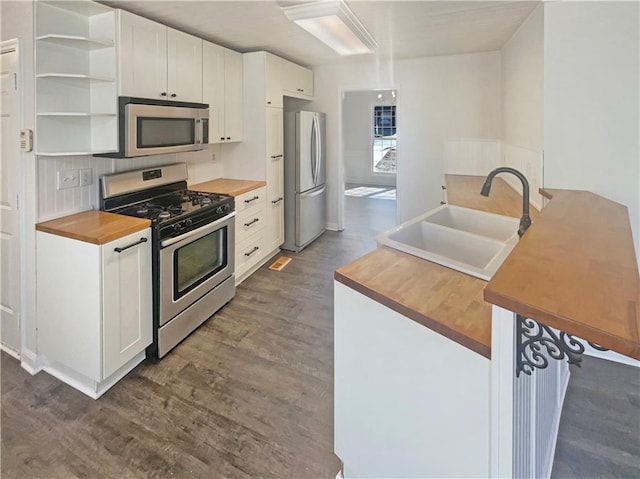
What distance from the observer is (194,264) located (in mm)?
2902

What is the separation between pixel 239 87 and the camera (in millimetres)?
4098

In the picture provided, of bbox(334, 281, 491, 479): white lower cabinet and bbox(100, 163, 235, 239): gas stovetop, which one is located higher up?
bbox(100, 163, 235, 239): gas stovetop

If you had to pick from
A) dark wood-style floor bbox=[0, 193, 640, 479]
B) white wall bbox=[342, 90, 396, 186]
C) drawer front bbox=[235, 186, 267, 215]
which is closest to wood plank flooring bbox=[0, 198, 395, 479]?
dark wood-style floor bbox=[0, 193, 640, 479]

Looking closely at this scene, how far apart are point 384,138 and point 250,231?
7140 mm

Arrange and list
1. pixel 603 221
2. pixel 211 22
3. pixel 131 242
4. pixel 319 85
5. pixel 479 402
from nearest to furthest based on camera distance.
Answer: pixel 479 402, pixel 603 221, pixel 131 242, pixel 211 22, pixel 319 85

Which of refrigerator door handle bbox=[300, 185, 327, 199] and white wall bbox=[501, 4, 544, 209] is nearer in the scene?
white wall bbox=[501, 4, 544, 209]

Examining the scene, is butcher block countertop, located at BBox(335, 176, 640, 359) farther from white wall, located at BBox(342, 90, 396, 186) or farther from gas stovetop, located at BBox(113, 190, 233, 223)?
white wall, located at BBox(342, 90, 396, 186)

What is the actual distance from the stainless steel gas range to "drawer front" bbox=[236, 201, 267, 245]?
0.32 m

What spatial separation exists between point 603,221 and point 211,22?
3014mm

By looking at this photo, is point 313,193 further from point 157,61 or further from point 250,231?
point 157,61

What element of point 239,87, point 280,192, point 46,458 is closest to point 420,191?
point 280,192

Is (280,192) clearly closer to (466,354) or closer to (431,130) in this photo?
(431,130)

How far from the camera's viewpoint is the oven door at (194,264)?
101 inches

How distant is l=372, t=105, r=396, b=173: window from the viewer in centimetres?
1005
